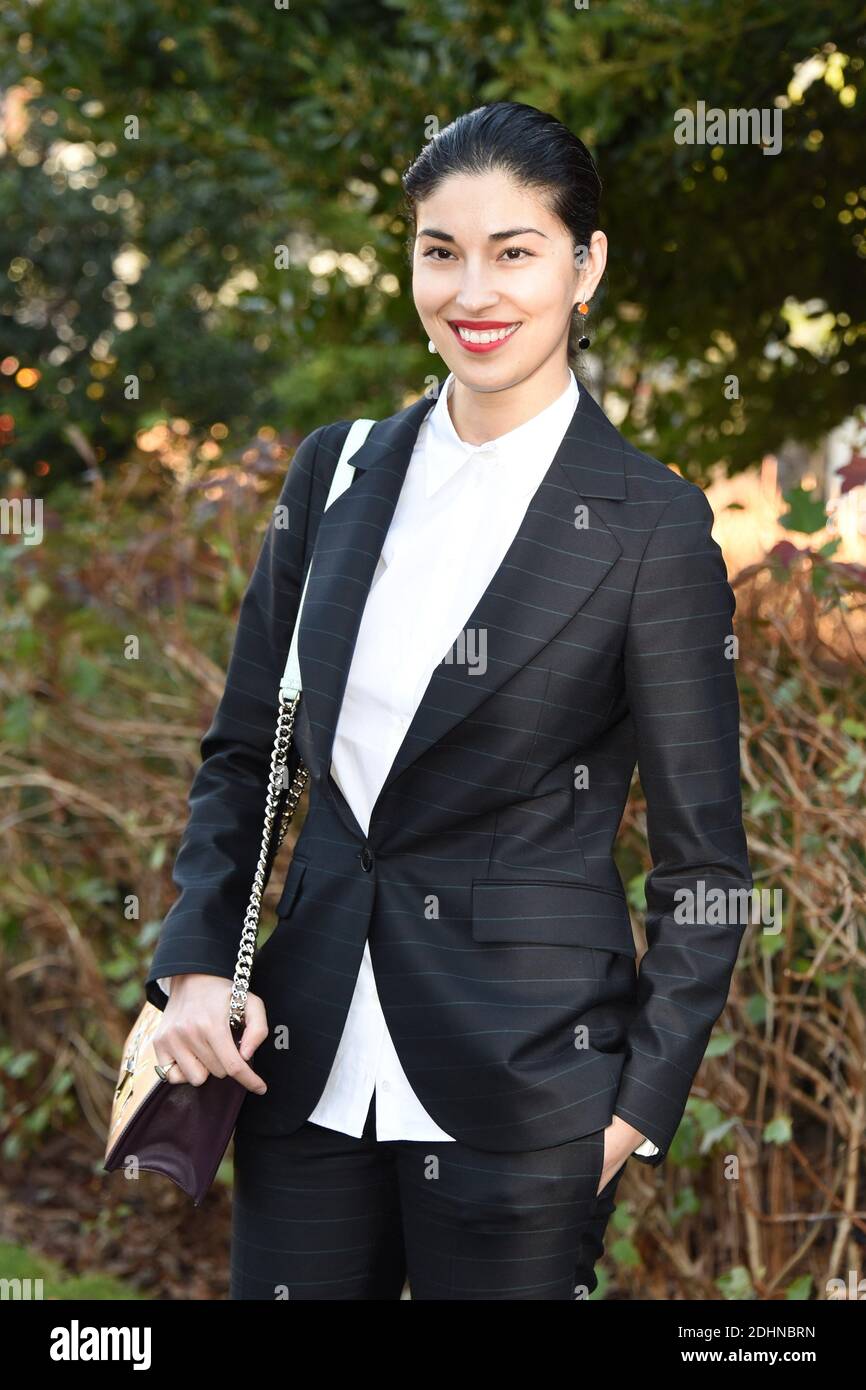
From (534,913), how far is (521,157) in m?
1.04

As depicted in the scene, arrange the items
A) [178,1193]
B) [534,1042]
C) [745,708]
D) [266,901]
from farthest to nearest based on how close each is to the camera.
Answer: [178,1193]
[266,901]
[745,708]
[534,1042]

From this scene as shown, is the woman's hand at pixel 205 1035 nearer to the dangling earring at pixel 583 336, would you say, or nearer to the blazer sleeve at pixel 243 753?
the blazer sleeve at pixel 243 753

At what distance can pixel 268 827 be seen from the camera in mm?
2221

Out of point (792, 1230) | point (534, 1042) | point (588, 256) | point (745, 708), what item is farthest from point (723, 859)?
point (792, 1230)

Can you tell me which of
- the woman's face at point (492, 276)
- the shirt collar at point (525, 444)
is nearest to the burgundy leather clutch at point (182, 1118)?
the shirt collar at point (525, 444)

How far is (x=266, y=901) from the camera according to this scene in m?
4.02

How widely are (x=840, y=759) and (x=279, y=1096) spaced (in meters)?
1.48

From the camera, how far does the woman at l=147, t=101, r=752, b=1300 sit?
78.2 inches

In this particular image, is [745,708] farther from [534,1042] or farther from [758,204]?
[758,204]

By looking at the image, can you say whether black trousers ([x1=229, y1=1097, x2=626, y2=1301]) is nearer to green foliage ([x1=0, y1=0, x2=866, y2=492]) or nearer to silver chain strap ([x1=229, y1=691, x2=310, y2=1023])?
silver chain strap ([x1=229, y1=691, x2=310, y2=1023])

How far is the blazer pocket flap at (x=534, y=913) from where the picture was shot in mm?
1998

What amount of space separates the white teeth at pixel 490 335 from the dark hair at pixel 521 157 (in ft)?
0.57

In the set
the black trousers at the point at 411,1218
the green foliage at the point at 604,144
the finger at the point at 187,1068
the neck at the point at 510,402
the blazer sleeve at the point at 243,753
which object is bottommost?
the black trousers at the point at 411,1218

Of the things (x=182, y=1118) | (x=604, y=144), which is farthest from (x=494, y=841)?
(x=604, y=144)
